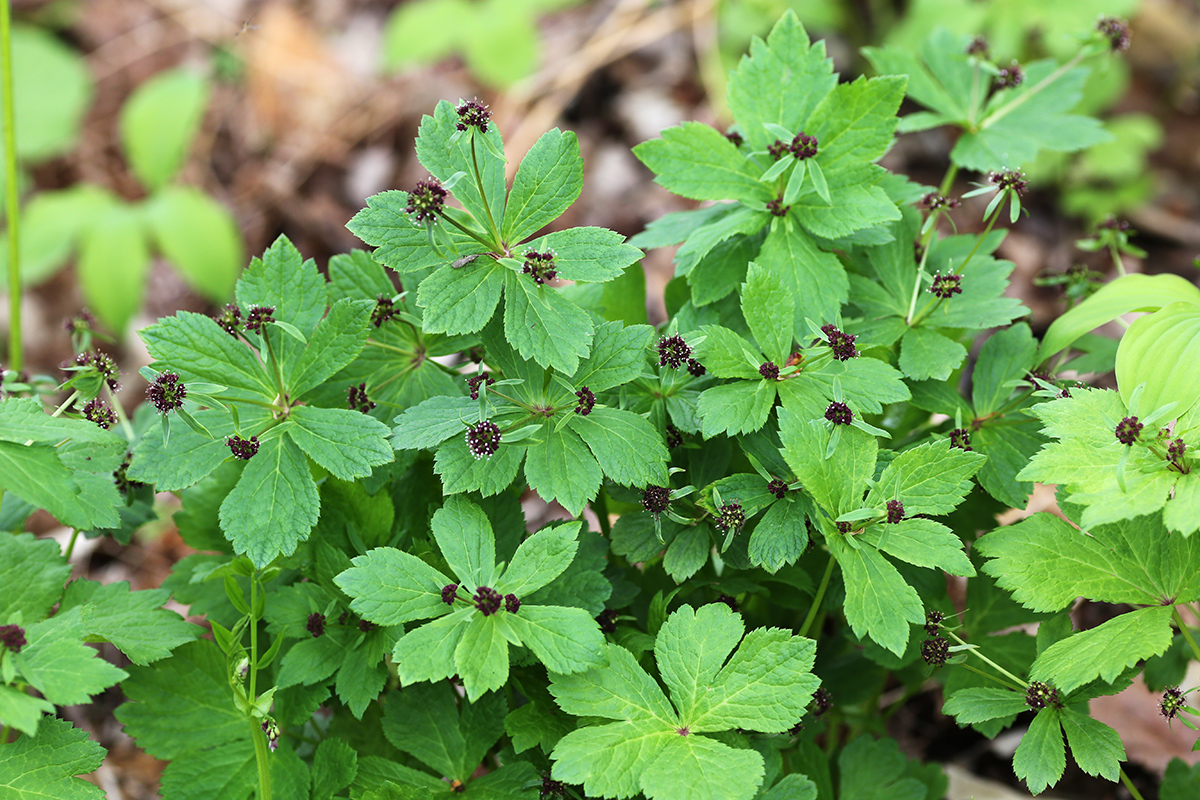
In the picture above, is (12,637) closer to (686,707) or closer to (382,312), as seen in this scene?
(382,312)

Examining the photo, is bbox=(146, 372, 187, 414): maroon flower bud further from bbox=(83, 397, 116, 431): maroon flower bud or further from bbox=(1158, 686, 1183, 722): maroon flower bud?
bbox=(1158, 686, 1183, 722): maroon flower bud

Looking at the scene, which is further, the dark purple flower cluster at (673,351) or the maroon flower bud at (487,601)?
the dark purple flower cluster at (673,351)

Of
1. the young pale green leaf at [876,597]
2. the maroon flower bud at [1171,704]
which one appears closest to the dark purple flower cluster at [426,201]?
the young pale green leaf at [876,597]

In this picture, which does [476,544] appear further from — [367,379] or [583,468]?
[367,379]

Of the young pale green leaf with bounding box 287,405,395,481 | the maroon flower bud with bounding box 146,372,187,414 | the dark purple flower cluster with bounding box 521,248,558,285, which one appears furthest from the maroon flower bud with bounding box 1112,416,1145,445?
the maroon flower bud with bounding box 146,372,187,414

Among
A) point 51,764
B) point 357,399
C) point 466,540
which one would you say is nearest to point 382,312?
point 357,399

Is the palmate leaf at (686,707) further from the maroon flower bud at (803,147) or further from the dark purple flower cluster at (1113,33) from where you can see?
the dark purple flower cluster at (1113,33)
